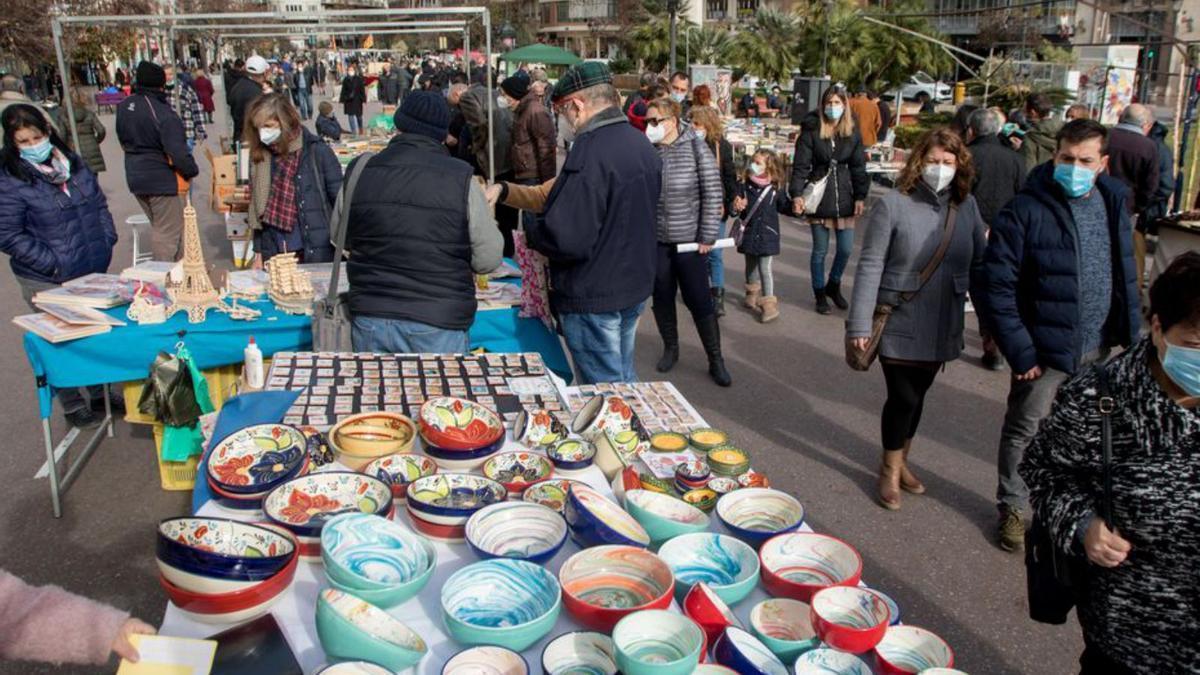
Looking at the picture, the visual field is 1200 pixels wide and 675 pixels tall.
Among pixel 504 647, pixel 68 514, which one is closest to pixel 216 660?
pixel 504 647

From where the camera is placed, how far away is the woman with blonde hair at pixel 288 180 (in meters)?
4.92

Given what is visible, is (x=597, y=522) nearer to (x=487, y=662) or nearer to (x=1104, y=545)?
(x=487, y=662)

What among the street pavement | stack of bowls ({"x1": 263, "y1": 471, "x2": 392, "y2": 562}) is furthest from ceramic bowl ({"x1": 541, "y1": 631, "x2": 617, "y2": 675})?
the street pavement

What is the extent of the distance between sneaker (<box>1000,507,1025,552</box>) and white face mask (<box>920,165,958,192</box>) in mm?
1437

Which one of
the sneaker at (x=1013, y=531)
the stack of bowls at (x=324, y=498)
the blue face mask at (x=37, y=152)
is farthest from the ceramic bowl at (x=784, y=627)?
the blue face mask at (x=37, y=152)

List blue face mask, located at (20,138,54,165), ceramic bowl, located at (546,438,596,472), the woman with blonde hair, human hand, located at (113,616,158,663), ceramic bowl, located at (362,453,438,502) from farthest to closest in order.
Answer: the woman with blonde hair
blue face mask, located at (20,138,54,165)
ceramic bowl, located at (546,438,596,472)
ceramic bowl, located at (362,453,438,502)
human hand, located at (113,616,158,663)

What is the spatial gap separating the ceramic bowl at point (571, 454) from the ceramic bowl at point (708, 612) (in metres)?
0.70

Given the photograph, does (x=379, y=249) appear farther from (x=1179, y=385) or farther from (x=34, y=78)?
(x=34, y=78)

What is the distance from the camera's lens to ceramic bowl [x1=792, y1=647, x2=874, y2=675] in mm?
1655

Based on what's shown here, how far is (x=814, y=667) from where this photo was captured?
166cm

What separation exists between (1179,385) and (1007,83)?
14276mm

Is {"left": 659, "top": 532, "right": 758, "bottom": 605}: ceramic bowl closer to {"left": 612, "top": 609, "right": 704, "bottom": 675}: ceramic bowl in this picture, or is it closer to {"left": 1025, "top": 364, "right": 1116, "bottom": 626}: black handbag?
{"left": 612, "top": 609, "right": 704, "bottom": 675}: ceramic bowl

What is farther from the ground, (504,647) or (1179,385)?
(1179,385)

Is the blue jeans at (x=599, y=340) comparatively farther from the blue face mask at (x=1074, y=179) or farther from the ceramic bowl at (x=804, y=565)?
the ceramic bowl at (x=804, y=565)
